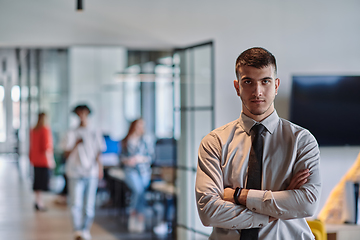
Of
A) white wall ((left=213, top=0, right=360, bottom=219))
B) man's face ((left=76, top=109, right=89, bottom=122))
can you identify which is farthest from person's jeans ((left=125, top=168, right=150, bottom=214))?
white wall ((left=213, top=0, right=360, bottom=219))

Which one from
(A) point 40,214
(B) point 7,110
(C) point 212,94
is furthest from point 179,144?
(B) point 7,110

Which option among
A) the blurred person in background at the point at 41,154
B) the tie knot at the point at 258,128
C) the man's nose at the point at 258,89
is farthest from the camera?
the blurred person in background at the point at 41,154

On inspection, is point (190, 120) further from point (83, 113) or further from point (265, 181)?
point (265, 181)

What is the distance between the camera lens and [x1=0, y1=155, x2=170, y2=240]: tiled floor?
5785 millimetres

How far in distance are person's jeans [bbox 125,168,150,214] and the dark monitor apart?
9.46 feet

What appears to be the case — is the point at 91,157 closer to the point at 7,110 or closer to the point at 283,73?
the point at 283,73

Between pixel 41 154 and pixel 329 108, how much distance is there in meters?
5.26

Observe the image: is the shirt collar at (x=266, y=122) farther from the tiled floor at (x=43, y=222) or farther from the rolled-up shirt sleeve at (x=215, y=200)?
the tiled floor at (x=43, y=222)

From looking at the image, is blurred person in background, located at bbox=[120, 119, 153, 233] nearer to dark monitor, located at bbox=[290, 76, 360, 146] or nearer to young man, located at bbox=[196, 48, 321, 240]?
dark monitor, located at bbox=[290, 76, 360, 146]

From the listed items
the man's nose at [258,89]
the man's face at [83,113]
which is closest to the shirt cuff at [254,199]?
the man's nose at [258,89]

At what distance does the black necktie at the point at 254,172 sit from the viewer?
1823 mm

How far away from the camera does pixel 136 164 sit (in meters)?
6.40

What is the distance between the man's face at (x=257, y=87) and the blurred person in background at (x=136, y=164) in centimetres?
464

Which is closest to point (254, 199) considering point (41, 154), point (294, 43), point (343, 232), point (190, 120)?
point (343, 232)
